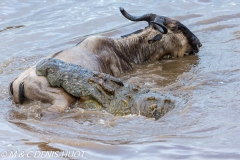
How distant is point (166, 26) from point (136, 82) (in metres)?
1.83

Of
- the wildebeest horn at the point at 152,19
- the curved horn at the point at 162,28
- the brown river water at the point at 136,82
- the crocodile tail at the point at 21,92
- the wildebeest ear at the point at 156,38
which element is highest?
the wildebeest horn at the point at 152,19

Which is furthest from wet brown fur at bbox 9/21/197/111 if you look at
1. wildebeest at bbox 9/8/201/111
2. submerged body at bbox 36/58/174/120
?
submerged body at bbox 36/58/174/120

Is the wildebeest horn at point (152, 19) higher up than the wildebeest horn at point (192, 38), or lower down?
higher up

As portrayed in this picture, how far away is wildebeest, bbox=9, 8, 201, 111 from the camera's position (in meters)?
6.70

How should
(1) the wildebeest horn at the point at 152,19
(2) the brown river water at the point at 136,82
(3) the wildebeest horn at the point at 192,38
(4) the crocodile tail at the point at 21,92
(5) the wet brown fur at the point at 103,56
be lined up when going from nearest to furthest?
1. (2) the brown river water at the point at 136,82
2. (5) the wet brown fur at the point at 103,56
3. (4) the crocodile tail at the point at 21,92
4. (1) the wildebeest horn at the point at 152,19
5. (3) the wildebeest horn at the point at 192,38

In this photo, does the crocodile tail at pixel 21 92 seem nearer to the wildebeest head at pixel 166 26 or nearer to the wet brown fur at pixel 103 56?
the wet brown fur at pixel 103 56

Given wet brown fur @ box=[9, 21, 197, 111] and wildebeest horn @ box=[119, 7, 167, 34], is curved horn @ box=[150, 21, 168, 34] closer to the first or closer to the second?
wildebeest horn @ box=[119, 7, 167, 34]

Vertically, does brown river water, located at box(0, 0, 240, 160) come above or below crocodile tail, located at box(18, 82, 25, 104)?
below

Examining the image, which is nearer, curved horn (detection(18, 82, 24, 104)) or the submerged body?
the submerged body

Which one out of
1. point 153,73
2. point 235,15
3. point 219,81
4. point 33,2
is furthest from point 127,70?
point 33,2

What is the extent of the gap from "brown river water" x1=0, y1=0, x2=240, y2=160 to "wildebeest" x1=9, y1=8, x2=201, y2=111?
163 mm

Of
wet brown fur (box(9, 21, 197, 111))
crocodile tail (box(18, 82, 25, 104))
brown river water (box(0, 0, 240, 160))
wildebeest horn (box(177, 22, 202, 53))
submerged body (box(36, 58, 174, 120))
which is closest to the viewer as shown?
brown river water (box(0, 0, 240, 160))

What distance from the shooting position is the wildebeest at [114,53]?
6.70 meters

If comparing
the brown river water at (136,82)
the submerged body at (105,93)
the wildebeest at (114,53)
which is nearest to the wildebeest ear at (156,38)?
the wildebeest at (114,53)
